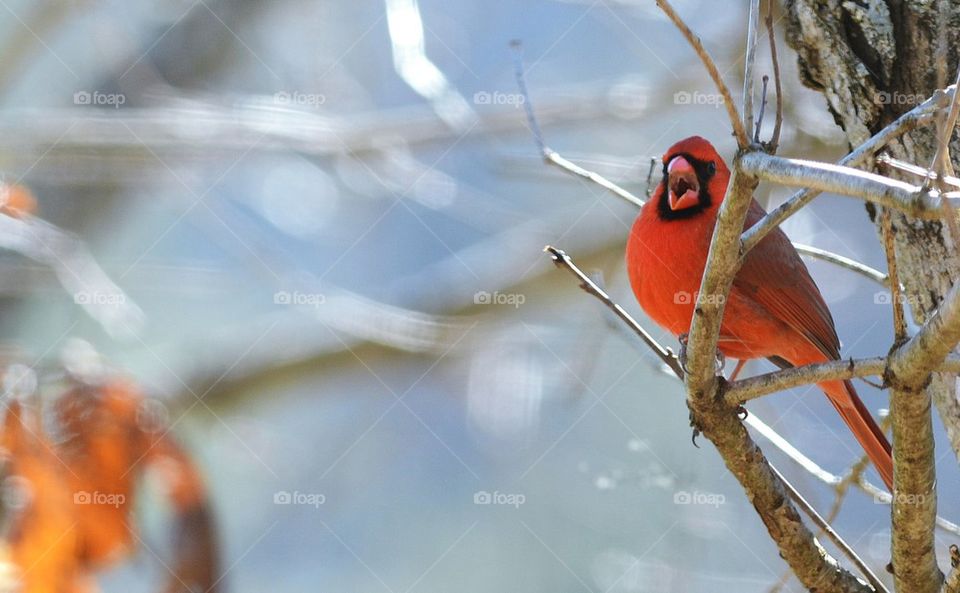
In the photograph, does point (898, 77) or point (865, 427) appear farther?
point (865, 427)

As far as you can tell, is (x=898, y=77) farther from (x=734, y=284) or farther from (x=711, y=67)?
(x=711, y=67)

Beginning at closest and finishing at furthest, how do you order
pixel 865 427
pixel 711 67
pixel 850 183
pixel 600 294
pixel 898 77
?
1. pixel 850 183
2. pixel 711 67
3. pixel 600 294
4. pixel 898 77
5. pixel 865 427

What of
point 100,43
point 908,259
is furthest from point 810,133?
point 100,43

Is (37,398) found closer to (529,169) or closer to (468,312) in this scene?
(468,312)

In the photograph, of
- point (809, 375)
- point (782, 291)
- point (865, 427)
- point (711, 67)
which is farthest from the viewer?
point (782, 291)

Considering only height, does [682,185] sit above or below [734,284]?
above

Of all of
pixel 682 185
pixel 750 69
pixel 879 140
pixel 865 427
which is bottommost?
pixel 879 140

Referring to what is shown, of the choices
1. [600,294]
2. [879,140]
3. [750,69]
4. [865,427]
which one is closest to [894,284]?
[879,140]
